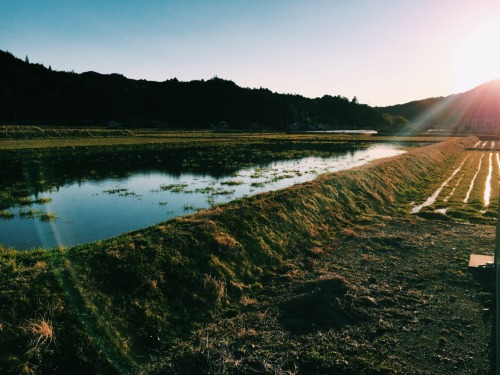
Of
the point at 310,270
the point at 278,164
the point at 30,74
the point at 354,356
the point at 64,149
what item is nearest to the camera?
the point at 354,356

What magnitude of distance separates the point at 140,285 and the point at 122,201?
37.8 feet

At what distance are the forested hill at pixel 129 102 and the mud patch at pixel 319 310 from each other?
11661cm

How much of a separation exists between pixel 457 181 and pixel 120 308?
28.0m

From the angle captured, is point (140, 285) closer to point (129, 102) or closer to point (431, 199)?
point (431, 199)

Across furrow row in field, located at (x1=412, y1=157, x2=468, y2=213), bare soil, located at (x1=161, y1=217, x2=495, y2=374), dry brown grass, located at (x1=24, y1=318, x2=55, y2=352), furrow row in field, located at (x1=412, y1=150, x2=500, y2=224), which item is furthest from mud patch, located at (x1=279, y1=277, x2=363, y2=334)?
furrow row in field, located at (x1=412, y1=157, x2=468, y2=213)

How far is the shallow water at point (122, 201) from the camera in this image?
1305cm

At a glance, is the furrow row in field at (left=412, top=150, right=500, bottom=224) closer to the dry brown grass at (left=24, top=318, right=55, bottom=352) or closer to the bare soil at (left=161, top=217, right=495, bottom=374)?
the bare soil at (left=161, top=217, right=495, bottom=374)

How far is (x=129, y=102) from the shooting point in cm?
14150

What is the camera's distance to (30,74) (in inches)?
4941

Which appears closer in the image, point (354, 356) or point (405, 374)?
point (405, 374)

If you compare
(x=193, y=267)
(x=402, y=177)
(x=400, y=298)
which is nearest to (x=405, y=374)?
(x=400, y=298)

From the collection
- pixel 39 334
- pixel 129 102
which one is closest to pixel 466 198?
pixel 39 334

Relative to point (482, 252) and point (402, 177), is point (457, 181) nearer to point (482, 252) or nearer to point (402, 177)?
point (402, 177)

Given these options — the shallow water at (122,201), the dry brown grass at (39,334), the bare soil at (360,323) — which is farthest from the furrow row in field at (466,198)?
the dry brown grass at (39,334)
